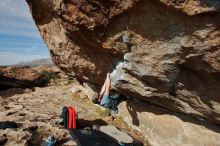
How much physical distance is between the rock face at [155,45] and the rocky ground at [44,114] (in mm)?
2032

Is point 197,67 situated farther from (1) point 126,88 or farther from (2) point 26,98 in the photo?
(2) point 26,98

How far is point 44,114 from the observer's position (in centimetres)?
1083

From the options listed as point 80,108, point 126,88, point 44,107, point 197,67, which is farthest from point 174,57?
point 44,107

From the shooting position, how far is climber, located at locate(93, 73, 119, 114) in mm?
8233

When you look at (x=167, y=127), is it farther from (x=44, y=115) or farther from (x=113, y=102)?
(x=44, y=115)

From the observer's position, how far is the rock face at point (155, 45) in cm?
537

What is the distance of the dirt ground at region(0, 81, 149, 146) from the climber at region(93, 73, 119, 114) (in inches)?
17.4

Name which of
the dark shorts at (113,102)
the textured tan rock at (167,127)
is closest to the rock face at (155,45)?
the textured tan rock at (167,127)

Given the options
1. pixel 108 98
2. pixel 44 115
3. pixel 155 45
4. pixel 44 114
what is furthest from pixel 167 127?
pixel 44 114

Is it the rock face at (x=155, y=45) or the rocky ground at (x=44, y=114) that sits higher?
the rock face at (x=155, y=45)

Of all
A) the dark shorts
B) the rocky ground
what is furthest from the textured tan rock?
the rocky ground

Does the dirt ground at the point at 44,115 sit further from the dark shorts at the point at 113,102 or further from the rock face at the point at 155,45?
the rock face at the point at 155,45

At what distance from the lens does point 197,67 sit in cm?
604

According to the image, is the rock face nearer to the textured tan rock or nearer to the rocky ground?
the textured tan rock
